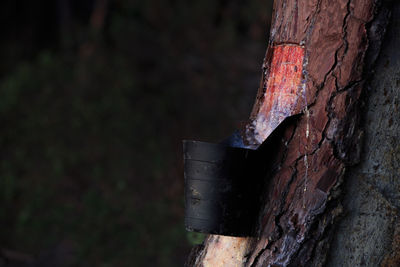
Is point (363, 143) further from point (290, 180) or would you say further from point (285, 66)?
point (285, 66)

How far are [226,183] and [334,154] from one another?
348 mm

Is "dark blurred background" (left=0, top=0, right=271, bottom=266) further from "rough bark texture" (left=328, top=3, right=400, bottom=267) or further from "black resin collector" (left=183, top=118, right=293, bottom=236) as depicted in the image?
"rough bark texture" (left=328, top=3, right=400, bottom=267)

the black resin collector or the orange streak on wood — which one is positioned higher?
the orange streak on wood

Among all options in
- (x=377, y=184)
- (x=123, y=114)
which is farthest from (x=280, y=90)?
(x=123, y=114)

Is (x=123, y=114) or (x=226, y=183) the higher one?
(x=226, y=183)

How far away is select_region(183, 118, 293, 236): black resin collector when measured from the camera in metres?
1.57

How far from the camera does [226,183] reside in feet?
5.22

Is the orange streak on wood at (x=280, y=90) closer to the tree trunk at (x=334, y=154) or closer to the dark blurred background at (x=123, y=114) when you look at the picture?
the tree trunk at (x=334, y=154)

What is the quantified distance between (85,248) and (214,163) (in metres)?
3.90

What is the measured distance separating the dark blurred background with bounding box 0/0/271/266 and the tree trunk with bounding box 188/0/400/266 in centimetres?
394

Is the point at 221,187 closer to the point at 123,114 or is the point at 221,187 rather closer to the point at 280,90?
the point at 280,90

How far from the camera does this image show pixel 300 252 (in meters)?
1.46

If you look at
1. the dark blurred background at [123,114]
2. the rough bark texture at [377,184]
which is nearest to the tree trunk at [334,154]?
the rough bark texture at [377,184]

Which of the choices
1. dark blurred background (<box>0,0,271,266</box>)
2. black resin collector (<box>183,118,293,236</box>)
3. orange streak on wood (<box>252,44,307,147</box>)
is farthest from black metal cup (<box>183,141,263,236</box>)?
dark blurred background (<box>0,0,271,266</box>)
